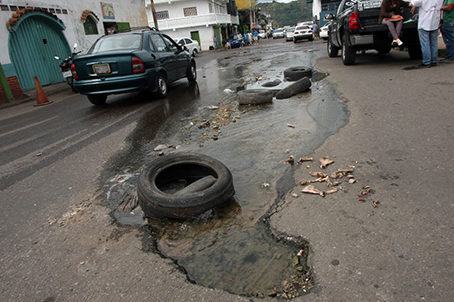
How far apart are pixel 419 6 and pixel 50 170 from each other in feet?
27.1

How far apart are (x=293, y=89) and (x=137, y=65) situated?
11.6 ft

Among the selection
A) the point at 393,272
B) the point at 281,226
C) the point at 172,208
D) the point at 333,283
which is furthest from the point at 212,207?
the point at 393,272

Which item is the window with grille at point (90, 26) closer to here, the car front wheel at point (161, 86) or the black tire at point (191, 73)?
the black tire at point (191, 73)

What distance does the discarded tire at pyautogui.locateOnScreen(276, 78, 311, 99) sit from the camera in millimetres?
6736

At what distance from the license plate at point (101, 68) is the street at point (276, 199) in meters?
1.73

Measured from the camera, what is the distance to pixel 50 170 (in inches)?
163

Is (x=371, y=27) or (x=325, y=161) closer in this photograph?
(x=325, y=161)

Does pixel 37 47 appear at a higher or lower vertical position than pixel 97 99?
higher

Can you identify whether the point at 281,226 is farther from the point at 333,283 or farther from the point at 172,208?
the point at 172,208

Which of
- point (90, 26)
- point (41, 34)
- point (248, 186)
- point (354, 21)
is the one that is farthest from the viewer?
point (90, 26)

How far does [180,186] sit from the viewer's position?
3.38m

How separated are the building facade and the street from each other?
805 centimetres

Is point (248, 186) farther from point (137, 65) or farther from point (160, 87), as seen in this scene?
point (160, 87)

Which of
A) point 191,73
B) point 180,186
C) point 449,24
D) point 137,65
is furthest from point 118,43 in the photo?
point 449,24
